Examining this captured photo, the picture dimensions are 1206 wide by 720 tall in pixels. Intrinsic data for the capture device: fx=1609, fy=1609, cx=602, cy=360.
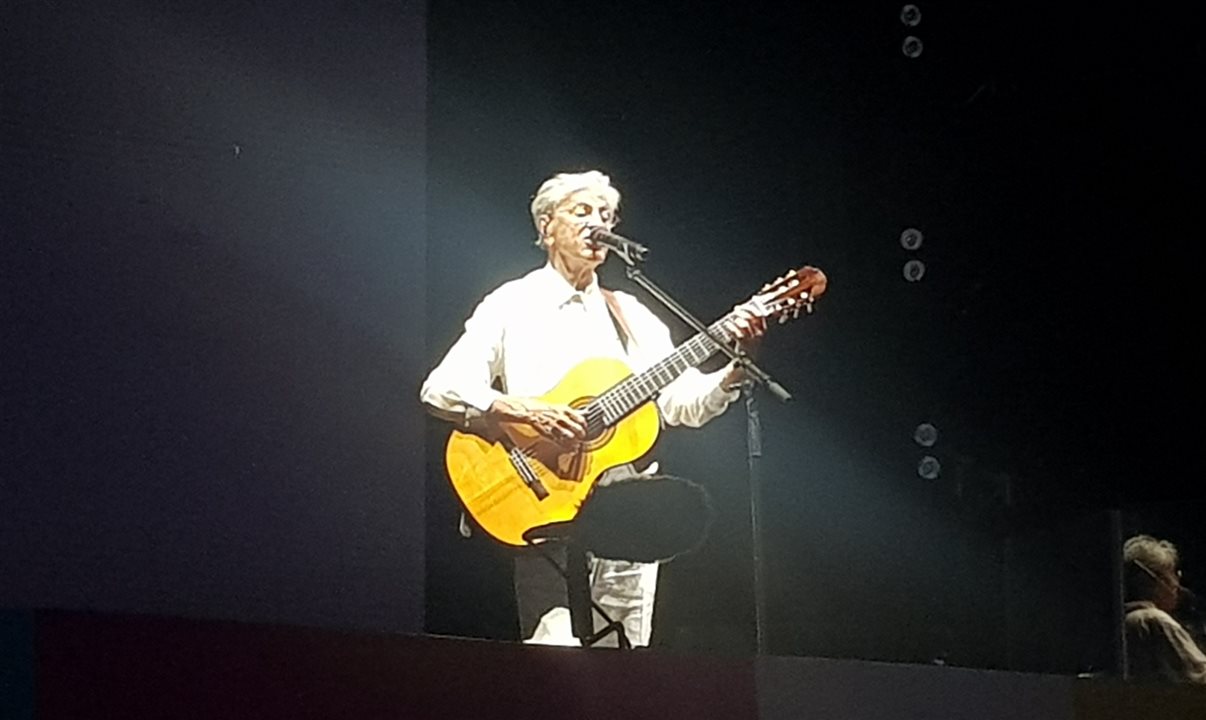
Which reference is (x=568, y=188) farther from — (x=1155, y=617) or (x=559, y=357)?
(x=1155, y=617)

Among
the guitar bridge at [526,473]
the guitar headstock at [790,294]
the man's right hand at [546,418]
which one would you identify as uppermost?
the guitar headstock at [790,294]

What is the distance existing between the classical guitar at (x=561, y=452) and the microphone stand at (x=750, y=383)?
1.1 inches

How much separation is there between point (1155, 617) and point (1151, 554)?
6cm

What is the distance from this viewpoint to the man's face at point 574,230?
145cm

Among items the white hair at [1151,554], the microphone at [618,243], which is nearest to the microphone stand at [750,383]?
the microphone at [618,243]

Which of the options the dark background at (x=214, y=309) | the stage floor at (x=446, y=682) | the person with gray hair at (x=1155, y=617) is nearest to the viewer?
the stage floor at (x=446, y=682)

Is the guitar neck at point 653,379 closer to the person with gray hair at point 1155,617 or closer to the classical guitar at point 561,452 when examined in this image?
the classical guitar at point 561,452

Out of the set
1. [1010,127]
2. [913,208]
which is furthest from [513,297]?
[1010,127]

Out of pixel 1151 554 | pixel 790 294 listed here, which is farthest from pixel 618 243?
pixel 1151 554

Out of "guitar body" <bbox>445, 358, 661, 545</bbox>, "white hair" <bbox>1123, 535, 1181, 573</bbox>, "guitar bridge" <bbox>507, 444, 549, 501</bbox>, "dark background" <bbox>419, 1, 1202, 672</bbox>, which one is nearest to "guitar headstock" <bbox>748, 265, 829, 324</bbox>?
"dark background" <bbox>419, 1, 1202, 672</bbox>

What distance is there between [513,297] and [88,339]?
365 mm

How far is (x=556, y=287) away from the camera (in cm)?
145

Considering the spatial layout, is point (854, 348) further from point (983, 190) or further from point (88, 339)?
point (88, 339)

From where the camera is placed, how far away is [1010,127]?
1.50 metres
